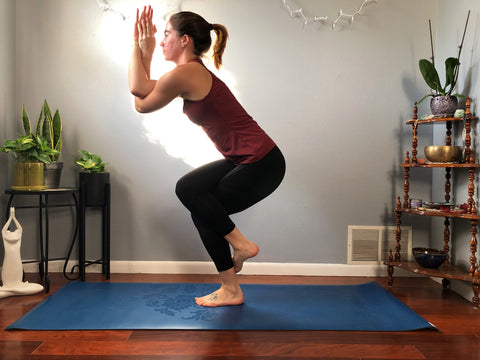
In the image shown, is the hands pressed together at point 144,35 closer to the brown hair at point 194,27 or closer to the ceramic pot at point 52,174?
the brown hair at point 194,27

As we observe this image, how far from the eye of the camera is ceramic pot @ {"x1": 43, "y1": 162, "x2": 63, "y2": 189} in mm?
2500

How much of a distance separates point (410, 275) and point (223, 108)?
1.77 meters

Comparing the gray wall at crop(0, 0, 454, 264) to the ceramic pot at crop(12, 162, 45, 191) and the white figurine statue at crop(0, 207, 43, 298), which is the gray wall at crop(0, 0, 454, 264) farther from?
the white figurine statue at crop(0, 207, 43, 298)

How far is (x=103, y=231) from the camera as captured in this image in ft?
9.04

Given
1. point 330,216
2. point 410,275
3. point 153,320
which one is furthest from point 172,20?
point 410,275

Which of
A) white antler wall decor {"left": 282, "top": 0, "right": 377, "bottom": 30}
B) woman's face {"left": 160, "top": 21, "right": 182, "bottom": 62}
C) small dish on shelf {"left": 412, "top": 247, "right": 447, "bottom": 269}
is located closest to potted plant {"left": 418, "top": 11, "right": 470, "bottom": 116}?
white antler wall decor {"left": 282, "top": 0, "right": 377, "bottom": 30}

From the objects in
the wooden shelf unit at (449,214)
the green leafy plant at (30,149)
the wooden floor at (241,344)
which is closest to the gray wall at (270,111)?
the wooden shelf unit at (449,214)

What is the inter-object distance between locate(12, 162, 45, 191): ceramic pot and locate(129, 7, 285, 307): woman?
80 cm

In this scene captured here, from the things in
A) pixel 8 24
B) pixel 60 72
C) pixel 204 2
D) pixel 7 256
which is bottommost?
pixel 7 256

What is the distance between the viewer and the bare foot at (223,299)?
2.11 meters

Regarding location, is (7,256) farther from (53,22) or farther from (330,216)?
(330,216)

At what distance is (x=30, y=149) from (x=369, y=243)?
6.89 ft

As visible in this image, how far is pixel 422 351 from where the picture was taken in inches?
63.3

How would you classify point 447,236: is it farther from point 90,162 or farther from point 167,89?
point 90,162
